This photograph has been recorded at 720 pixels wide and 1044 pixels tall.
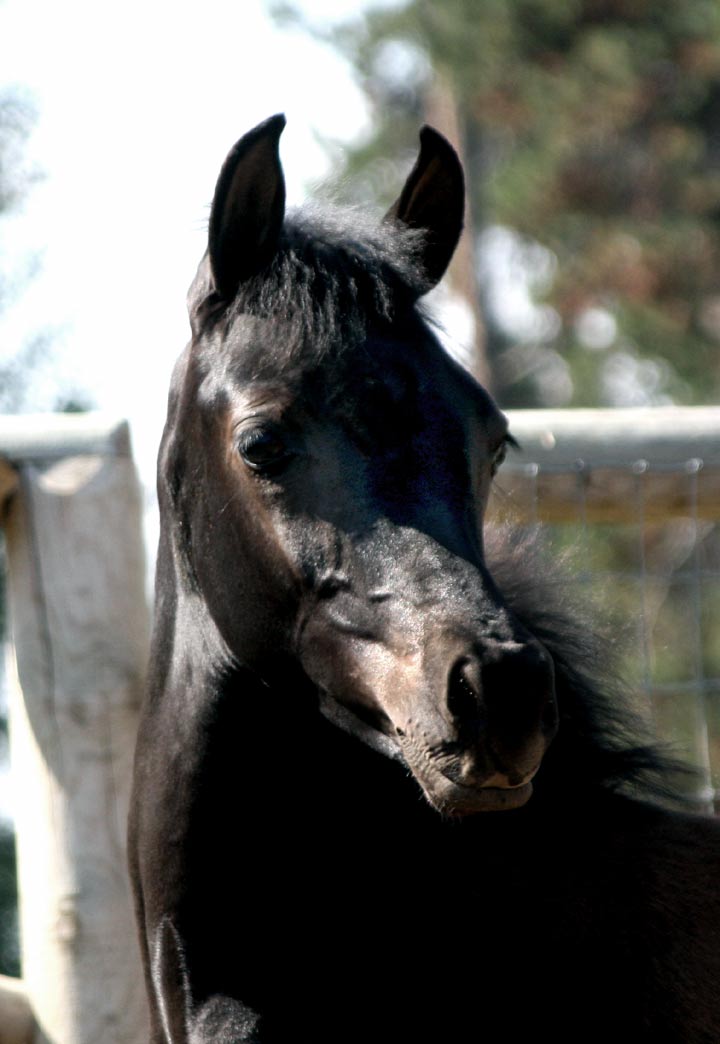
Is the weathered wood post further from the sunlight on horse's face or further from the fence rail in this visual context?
the fence rail

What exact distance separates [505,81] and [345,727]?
14.0 m

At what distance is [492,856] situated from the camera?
227cm

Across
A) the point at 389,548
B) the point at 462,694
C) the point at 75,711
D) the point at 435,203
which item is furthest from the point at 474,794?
the point at 75,711

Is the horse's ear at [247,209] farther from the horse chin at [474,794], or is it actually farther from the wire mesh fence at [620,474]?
the wire mesh fence at [620,474]

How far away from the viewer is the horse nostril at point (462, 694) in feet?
5.85

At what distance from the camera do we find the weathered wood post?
113 inches

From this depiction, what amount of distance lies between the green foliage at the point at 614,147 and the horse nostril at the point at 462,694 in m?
13.4

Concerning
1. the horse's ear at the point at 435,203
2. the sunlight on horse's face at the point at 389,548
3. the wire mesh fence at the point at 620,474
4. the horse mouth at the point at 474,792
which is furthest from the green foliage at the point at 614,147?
the horse mouth at the point at 474,792

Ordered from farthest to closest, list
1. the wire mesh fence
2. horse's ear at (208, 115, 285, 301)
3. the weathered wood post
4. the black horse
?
the wire mesh fence < the weathered wood post < horse's ear at (208, 115, 285, 301) < the black horse

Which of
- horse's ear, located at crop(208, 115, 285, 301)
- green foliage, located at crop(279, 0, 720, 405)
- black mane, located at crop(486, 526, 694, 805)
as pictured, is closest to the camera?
horse's ear, located at crop(208, 115, 285, 301)

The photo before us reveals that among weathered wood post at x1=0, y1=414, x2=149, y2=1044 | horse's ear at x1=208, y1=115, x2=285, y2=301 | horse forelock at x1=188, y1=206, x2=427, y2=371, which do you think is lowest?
weathered wood post at x1=0, y1=414, x2=149, y2=1044

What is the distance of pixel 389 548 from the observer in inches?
77.8

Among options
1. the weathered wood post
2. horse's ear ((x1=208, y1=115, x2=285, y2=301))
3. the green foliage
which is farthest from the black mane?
the green foliage

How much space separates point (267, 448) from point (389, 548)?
0.26 m
